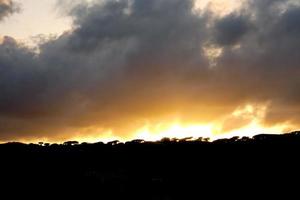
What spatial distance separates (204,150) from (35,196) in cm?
→ 1025

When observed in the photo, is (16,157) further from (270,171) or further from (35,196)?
(270,171)

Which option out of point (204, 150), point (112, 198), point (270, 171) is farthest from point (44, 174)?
point (270, 171)

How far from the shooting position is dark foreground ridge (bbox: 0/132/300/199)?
107 feet

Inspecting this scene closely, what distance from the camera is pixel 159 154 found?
33.9 meters

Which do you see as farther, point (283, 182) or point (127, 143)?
point (127, 143)

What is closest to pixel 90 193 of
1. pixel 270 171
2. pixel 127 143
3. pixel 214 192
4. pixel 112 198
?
pixel 112 198

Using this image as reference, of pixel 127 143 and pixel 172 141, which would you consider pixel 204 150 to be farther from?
pixel 127 143

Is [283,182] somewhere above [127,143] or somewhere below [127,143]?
below

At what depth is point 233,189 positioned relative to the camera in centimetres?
3219

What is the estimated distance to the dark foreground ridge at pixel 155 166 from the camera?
107 ft

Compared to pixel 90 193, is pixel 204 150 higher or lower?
higher

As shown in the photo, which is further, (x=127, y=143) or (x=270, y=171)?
(x=127, y=143)

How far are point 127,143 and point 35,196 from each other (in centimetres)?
630

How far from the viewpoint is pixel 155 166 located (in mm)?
33656
